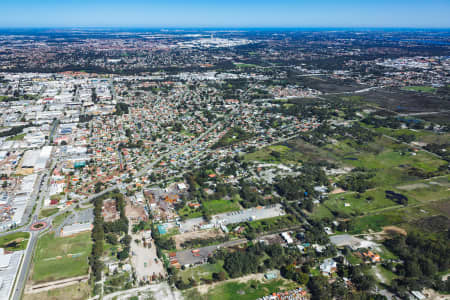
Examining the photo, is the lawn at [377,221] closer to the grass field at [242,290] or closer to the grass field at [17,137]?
the grass field at [242,290]

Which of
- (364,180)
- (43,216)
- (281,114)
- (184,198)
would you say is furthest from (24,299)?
(281,114)

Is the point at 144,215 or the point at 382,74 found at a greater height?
the point at 382,74

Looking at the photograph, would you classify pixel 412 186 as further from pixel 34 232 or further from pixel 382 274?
pixel 34 232

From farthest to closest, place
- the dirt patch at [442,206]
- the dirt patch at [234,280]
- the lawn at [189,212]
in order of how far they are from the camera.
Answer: the dirt patch at [442,206]
the lawn at [189,212]
the dirt patch at [234,280]

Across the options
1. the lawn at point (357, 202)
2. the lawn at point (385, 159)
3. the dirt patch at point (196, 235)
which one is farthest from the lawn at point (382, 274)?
the lawn at point (385, 159)

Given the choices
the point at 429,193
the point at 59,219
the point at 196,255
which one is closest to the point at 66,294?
the point at 59,219

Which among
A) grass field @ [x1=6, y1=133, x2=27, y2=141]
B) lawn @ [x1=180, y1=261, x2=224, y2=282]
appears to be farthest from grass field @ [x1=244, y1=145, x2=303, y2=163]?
grass field @ [x1=6, y1=133, x2=27, y2=141]

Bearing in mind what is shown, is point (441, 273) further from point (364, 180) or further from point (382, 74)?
point (382, 74)
